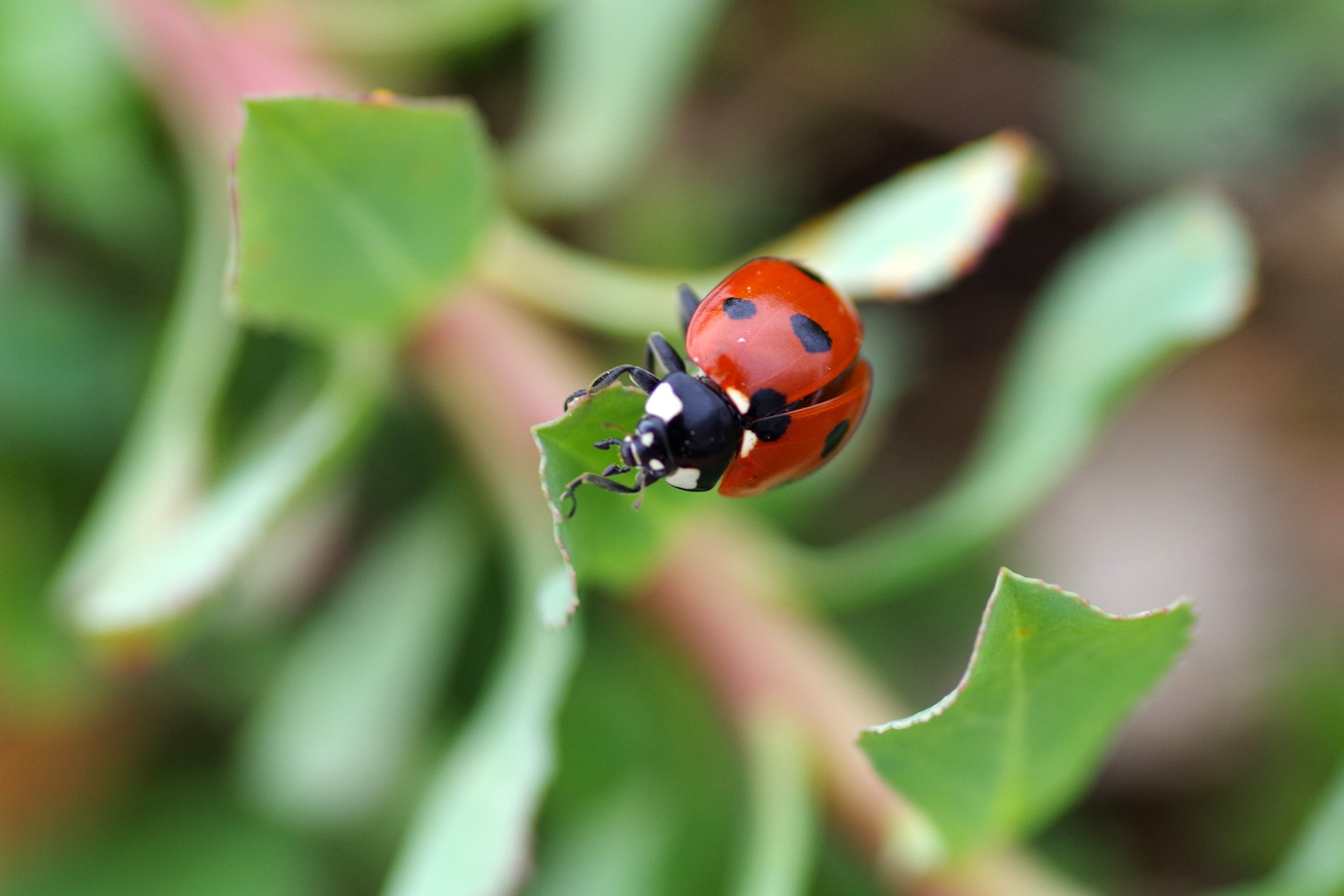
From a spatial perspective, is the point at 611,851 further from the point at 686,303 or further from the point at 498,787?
the point at 686,303

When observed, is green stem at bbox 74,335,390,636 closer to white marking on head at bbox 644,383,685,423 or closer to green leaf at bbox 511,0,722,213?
white marking on head at bbox 644,383,685,423

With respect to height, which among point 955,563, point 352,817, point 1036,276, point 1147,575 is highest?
point 1036,276

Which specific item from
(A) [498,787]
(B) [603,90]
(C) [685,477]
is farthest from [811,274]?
(B) [603,90]

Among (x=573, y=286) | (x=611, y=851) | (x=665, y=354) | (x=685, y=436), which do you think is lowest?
(x=611, y=851)

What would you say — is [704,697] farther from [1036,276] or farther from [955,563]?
[1036,276]

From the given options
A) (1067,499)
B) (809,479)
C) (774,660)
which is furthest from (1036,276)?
(774,660)

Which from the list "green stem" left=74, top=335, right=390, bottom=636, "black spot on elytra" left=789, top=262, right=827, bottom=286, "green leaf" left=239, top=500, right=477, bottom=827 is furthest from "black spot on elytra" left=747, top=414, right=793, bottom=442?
"green leaf" left=239, top=500, right=477, bottom=827

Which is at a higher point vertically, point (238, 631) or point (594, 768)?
point (238, 631)
